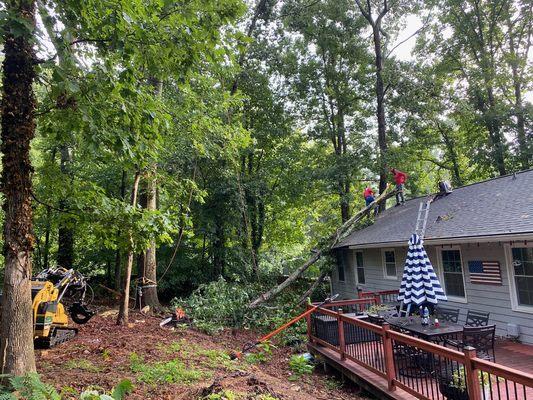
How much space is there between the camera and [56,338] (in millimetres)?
6207

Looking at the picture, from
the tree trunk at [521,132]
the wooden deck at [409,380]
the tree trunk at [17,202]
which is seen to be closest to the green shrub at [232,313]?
the wooden deck at [409,380]

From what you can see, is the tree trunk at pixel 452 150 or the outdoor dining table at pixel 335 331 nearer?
the outdoor dining table at pixel 335 331

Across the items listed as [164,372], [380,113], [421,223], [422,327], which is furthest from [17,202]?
[380,113]

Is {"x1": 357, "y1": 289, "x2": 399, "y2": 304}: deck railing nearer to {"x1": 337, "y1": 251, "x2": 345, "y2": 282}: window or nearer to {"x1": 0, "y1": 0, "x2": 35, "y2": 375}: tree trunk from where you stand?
{"x1": 337, "y1": 251, "x2": 345, "y2": 282}: window

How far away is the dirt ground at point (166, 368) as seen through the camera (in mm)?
4453

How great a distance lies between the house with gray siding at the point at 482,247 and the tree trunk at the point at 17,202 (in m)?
7.74

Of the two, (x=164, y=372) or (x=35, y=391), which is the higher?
(x=35, y=391)

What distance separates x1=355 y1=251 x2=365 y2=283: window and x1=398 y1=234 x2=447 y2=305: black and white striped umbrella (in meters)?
7.86

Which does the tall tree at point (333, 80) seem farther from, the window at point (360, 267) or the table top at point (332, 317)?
the table top at point (332, 317)

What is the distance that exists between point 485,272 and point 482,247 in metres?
0.58

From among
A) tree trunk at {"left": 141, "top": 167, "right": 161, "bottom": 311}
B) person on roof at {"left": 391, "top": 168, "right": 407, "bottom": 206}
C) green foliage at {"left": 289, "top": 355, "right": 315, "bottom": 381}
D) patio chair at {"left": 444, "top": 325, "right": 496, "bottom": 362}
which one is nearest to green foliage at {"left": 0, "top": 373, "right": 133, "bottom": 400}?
green foliage at {"left": 289, "top": 355, "right": 315, "bottom": 381}

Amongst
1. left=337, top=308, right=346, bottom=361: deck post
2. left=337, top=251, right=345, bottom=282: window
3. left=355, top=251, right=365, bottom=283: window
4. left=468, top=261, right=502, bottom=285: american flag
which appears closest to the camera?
left=337, top=308, right=346, bottom=361: deck post

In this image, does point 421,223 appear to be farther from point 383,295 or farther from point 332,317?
point 332,317

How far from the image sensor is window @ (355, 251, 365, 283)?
14866mm
